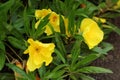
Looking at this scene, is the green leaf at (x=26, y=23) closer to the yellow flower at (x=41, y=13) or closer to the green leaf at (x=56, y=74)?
the yellow flower at (x=41, y=13)

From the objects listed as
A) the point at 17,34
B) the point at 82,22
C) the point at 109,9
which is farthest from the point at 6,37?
the point at 109,9

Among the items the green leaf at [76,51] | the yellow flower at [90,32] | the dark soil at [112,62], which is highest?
the yellow flower at [90,32]

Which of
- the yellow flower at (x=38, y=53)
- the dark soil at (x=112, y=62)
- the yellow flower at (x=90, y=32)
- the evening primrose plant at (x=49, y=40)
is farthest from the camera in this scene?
the dark soil at (x=112, y=62)

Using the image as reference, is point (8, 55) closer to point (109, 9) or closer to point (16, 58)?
point (16, 58)

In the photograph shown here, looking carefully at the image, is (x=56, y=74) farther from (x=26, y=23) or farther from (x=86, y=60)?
(x=26, y=23)

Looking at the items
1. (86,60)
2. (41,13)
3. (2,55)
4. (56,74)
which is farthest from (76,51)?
(2,55)

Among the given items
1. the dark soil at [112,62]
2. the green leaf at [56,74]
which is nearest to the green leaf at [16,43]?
the green leaf at [56,74]

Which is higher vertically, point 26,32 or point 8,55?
point 26,32
